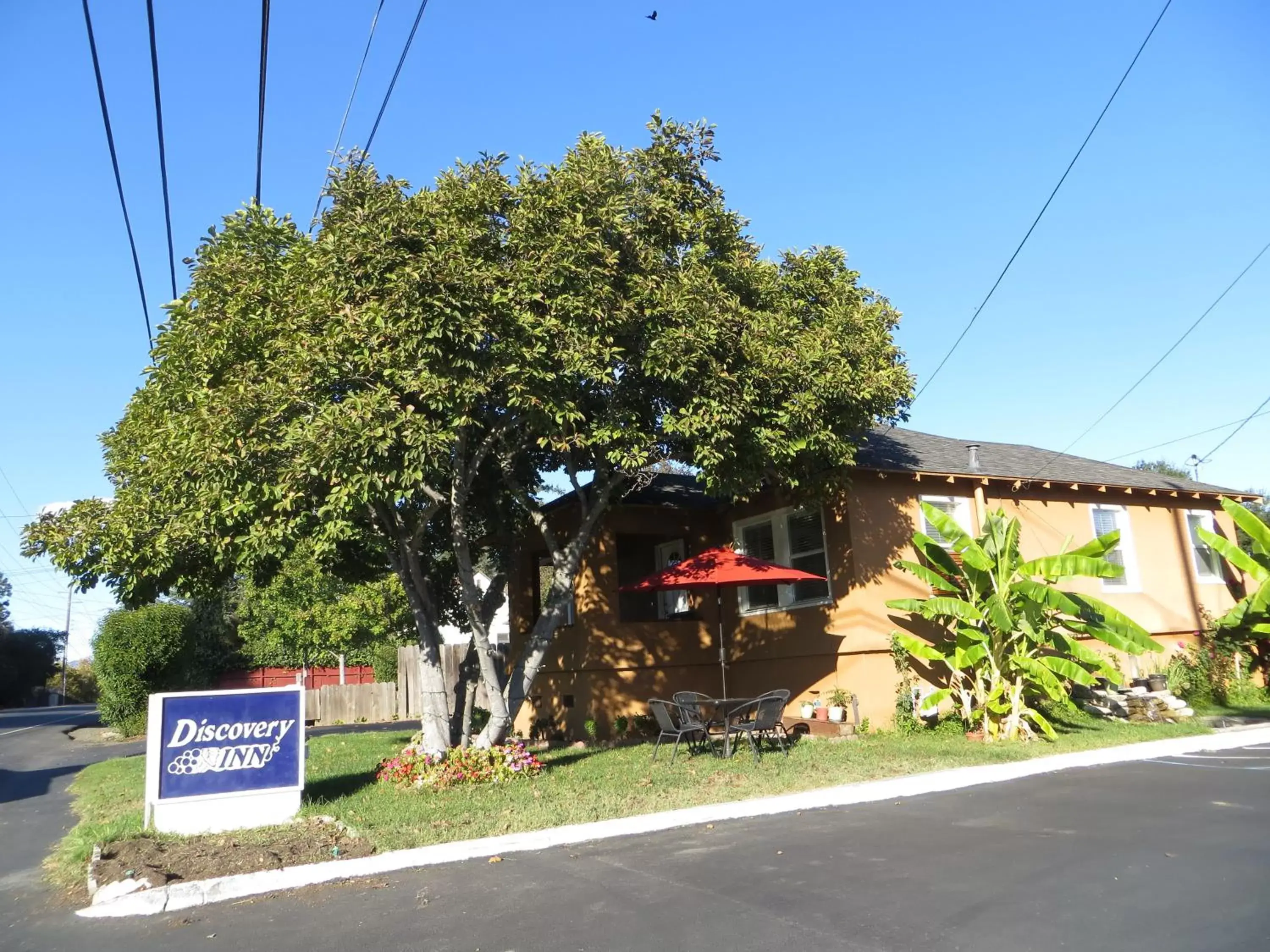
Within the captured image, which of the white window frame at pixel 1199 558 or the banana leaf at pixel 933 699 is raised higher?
the white window frame at pixel 1199 558

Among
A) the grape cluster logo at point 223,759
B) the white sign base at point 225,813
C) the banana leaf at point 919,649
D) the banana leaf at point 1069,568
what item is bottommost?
the white sign base at point 225,813

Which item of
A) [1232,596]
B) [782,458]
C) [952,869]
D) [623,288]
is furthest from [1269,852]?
[1232,596]

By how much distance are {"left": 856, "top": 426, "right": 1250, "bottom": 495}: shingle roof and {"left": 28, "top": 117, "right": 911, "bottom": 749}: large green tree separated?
268cm

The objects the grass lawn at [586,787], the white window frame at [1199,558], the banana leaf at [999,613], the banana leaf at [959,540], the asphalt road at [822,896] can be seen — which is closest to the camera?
the asphalt road at [822,896]

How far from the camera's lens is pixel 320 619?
34.0 metres

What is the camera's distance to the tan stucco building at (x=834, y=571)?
14.5 m

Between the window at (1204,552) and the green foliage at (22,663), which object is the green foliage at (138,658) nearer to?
the window at (1204,552)

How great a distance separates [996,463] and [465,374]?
11887mm

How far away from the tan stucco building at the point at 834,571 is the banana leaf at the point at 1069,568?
0.63 m

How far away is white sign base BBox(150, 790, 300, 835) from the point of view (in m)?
8.80

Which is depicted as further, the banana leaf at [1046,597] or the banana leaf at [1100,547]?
the banana leaf at [1100,547]

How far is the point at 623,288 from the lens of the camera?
1085 centimetres

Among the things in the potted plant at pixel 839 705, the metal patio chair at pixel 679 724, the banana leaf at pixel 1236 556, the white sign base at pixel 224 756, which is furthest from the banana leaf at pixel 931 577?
Result: the white sign base at pixel 224 756

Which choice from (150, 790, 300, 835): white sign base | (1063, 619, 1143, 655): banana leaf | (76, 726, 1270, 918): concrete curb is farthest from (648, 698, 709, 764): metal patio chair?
(1063, 619, 1143, 655): banana leaf
